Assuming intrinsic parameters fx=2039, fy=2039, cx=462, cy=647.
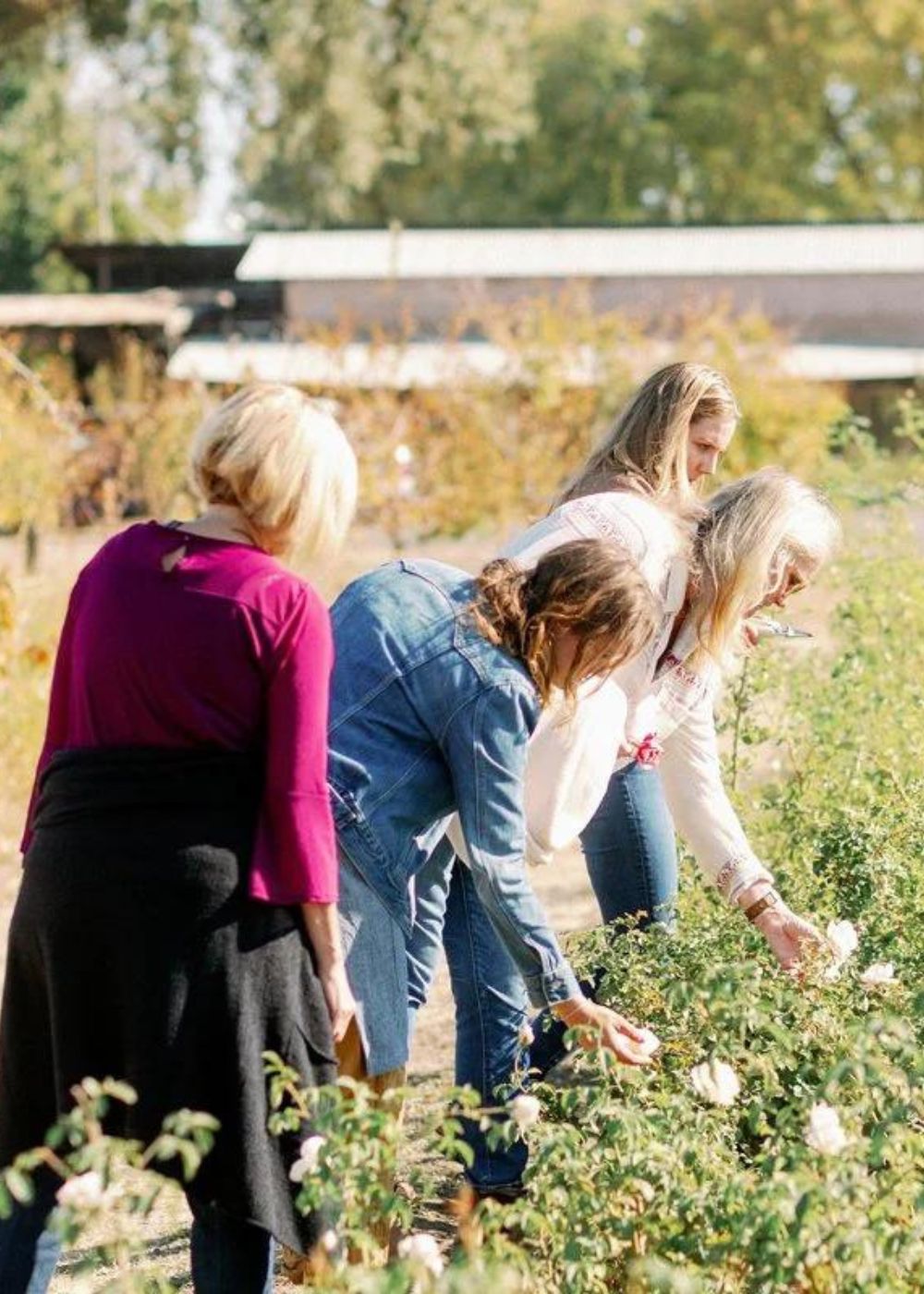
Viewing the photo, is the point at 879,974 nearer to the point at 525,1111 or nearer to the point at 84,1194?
the point at 525,1111

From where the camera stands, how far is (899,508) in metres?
6.20

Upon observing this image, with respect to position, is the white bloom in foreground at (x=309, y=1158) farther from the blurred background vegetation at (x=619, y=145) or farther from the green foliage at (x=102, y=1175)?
the blurred background vegetation at (x=619, y=145)

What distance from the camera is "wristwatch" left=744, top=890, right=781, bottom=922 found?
11.5 ft

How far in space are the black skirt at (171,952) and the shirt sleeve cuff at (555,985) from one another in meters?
0.44

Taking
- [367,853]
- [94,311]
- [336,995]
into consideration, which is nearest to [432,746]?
[367,853]

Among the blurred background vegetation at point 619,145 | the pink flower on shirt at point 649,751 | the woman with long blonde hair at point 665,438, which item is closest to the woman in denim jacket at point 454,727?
the pink flower on shirt at point 649,751

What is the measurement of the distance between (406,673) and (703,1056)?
29.8 inches

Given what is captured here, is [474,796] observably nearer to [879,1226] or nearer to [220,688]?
[220,688]

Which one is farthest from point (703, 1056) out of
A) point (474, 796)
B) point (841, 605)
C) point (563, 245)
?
point (563, 245)

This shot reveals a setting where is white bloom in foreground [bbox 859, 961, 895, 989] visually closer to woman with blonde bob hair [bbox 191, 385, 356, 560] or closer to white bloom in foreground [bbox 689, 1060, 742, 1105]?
white bloom in foreground [bbox 689, 1060, 742, 1105]

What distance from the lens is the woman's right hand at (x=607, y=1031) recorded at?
285 centimetres

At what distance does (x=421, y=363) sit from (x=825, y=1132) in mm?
27386

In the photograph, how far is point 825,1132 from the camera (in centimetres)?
232

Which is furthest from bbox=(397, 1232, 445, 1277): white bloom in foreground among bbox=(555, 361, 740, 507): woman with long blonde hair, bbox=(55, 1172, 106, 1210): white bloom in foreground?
bbox=(555, 361, 740, 507): woman with long blonde hair
